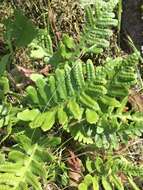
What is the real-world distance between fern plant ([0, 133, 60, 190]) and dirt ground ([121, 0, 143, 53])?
2.25ft

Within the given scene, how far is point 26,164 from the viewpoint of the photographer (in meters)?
2.15

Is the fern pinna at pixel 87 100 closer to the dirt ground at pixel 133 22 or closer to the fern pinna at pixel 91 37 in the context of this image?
the fern pinna at pixel 91 37

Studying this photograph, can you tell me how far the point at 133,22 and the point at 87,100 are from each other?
627mm

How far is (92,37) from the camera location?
2295mm

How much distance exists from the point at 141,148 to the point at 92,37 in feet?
1.76

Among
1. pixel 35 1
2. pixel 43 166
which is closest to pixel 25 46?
pixel 35 1

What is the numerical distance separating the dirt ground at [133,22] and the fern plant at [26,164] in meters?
0.68

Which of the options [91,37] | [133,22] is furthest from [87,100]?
[133,22]

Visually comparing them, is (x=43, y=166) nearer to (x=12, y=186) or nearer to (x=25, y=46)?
(x=12, y=186)

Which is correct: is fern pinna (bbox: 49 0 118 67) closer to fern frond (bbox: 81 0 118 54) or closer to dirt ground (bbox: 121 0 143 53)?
fern frond (bbox: 81 0 118 54)

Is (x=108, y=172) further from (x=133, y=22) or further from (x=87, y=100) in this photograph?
(x=133, y=22)

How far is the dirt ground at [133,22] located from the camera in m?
2.62

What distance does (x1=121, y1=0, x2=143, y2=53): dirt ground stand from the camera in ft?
8.61

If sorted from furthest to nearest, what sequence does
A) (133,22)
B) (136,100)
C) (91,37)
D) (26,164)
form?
(133,22) < (136,100) < (91,37) < (26,164)
